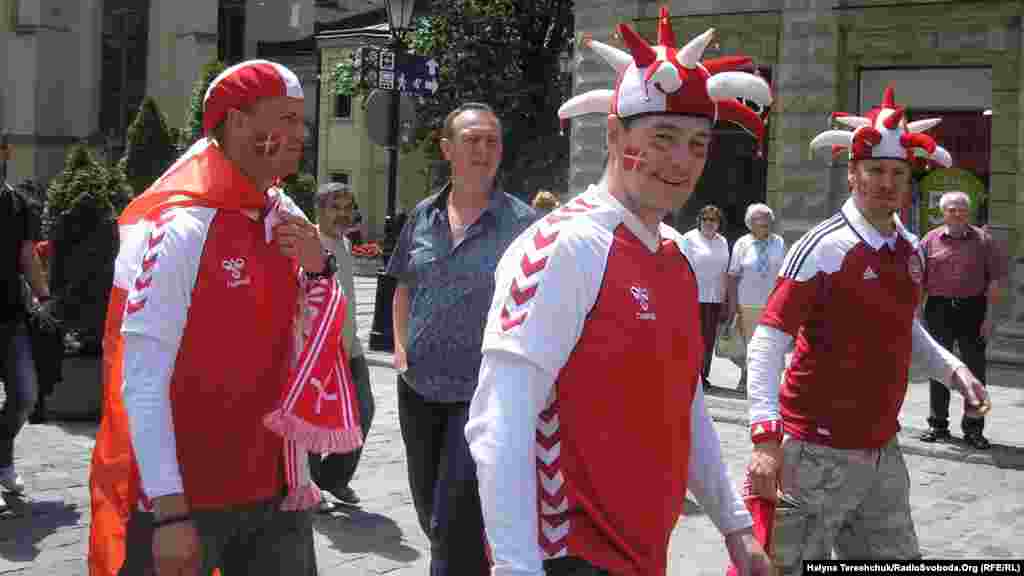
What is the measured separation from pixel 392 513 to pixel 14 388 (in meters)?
2.27

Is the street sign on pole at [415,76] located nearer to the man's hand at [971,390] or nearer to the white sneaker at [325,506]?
the white sneaker at [325,506]

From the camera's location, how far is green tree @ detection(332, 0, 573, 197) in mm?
28922

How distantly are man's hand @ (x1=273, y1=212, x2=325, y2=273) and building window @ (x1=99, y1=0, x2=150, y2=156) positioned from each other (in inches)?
1758

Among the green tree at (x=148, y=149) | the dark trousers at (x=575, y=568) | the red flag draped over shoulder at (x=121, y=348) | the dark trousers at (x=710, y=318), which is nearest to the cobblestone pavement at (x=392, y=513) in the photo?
the dark trousers at (x=710, y=318)

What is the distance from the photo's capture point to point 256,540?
328cm

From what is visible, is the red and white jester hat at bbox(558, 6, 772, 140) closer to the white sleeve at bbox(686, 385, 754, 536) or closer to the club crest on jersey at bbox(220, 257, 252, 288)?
the white sleeve at bbox(686, 385, 754, 536)

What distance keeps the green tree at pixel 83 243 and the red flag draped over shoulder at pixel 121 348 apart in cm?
687

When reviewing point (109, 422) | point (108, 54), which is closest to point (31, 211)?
point (109, 422)

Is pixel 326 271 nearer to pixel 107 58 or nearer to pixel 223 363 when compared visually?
pixel 223 363

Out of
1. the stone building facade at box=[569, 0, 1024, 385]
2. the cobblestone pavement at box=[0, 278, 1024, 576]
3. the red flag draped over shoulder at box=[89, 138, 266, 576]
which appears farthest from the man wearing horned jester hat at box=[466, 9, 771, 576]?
the stone building facade at box=[569, 0, 1024, 385]

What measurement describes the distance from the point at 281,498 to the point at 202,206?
81 cm

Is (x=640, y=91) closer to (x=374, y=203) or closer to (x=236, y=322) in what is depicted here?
(x=236, y=322)

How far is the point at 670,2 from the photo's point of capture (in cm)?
1864

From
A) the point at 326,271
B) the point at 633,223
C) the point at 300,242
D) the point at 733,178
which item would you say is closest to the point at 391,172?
the point at 733,178
